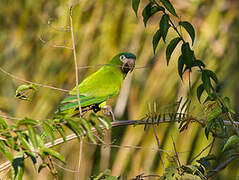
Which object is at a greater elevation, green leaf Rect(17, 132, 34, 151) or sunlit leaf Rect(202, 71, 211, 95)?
sunlit leaf Rect(202, 71, 211, 95)

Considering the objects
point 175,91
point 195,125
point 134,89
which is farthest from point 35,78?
point 195,125

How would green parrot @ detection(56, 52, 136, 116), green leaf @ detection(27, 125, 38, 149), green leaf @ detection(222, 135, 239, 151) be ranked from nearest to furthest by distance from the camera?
1. green leaf @ detection(27, 125, 38, 149)
2. green leaf @ detection(222, 135, 239, 151)
3. green parrot @ detection(56, 52, 136, 116)

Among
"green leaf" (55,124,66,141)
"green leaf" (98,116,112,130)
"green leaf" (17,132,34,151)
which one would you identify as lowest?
"green leaf" (17,132,34,151)

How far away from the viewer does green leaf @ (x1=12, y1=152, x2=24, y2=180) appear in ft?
2.24

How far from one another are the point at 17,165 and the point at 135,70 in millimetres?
1834

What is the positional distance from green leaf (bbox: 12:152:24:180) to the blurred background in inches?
54.5

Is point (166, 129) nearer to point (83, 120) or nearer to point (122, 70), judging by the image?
point (122, 70)

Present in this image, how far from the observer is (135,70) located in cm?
248

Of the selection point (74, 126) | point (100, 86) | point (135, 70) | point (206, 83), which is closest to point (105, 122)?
point (74, 126)

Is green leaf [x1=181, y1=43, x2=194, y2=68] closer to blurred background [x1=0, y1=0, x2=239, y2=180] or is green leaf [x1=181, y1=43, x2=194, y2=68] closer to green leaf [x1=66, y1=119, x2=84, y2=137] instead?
green leaf [x1=66, y1=119, x2=84, y2=137]

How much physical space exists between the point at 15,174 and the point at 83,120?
0.52 feet

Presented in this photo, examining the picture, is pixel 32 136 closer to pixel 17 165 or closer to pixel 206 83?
pixel 17 165

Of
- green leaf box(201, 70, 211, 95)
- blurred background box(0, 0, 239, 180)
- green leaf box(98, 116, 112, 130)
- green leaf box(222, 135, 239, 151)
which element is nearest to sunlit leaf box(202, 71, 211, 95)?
green leaf box(201, 70, 211, 95)

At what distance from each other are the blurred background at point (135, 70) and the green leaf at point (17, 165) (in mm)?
1383
